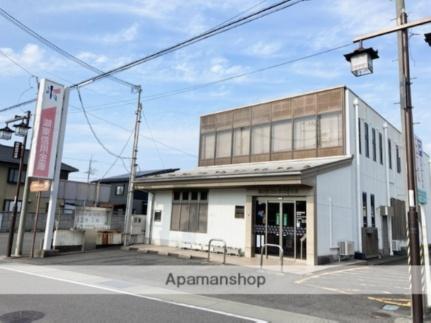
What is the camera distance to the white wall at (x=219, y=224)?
16.0 m

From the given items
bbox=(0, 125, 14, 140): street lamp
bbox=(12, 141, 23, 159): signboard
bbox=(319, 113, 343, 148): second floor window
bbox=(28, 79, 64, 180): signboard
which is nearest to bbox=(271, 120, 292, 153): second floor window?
bbox=(319, 113, 343, 148): second floor window

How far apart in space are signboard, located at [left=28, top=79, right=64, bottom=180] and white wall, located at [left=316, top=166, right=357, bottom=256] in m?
10.8

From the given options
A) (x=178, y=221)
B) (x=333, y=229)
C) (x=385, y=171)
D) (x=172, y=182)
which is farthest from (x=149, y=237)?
(x=385, y=171)

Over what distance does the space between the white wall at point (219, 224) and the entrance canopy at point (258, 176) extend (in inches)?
35.0

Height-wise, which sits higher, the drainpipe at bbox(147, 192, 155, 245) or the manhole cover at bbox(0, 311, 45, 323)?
the drainpipe at bbox(147, 192, 155, 245)

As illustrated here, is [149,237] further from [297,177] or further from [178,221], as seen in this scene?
[297,177]

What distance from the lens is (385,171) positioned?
20312mm

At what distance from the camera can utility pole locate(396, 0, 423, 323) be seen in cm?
640

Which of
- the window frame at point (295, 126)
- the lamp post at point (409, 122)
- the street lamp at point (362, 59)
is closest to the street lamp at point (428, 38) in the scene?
the lamp post at point (409, 122)

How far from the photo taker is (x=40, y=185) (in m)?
14.7

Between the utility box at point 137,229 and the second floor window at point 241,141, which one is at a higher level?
the second floor window at point 241,141

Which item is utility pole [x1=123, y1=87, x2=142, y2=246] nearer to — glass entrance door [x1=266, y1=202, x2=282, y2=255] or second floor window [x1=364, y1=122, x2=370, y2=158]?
glass entrance door [x1=266, y1=202, x2=282, y2=255]

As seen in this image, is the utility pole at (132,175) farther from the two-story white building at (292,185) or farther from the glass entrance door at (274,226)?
the glass entrance door at (274,226)

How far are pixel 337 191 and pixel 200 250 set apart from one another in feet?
21.9
